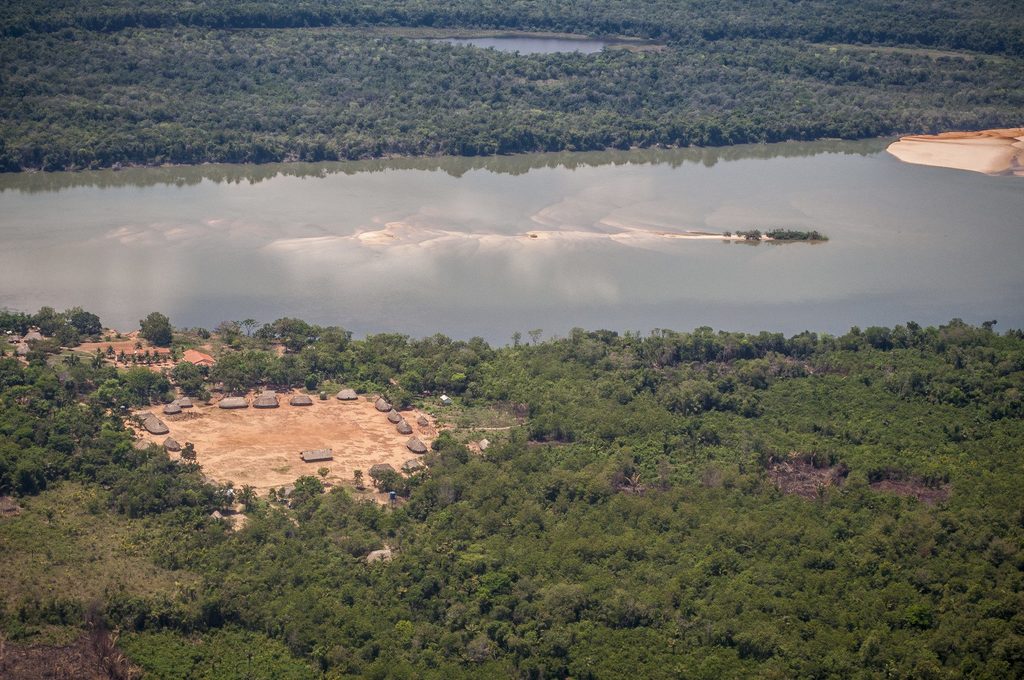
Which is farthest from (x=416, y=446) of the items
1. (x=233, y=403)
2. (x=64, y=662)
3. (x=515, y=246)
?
(x=515, y=246)

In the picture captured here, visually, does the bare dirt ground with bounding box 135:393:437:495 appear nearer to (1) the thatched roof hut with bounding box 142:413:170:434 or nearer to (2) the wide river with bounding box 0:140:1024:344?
(1) the thatched roof hut with bounding box 142:413:170:434

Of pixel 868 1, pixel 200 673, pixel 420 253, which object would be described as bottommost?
pixel 200 673

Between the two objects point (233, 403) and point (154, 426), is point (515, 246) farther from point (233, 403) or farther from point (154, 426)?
point (154, 426)

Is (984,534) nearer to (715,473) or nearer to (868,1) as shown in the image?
(715,473)

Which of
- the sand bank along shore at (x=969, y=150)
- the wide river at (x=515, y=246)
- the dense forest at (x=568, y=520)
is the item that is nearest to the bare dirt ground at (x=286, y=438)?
the dense forest at (x=568, y=520)

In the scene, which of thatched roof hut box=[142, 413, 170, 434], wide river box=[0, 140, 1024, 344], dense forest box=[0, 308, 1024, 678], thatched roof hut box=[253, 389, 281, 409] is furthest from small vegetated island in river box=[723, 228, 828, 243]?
thatched roof hut box=[142, 413, 170, 434]

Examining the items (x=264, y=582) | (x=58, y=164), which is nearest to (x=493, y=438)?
(x=264, y=582)
